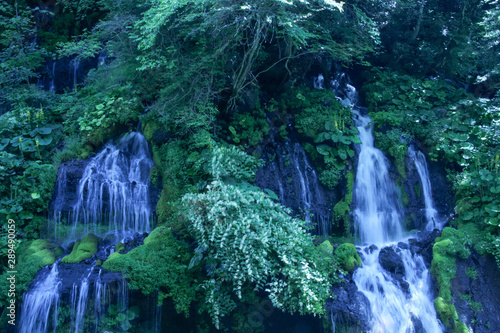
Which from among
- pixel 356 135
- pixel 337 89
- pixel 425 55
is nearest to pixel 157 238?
pixel 356 135

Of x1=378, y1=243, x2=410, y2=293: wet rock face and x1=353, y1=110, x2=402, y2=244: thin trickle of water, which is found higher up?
x1=353, y1=110, x2=402, y2=244: thin trickle of water

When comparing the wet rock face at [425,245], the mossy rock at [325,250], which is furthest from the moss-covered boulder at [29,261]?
the wet rock face at [425,245]

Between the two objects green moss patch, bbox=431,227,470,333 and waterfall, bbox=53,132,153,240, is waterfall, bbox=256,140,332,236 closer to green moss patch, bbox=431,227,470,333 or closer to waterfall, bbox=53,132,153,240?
green moss patch, bbox=431,227,470,333

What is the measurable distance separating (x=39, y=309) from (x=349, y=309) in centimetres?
571

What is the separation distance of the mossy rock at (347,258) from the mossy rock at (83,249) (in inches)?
204

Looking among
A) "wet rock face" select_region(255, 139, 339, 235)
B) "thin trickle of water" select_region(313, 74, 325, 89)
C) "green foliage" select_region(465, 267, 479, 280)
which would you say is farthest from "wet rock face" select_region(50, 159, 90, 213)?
"green foliage" select_region(465, 267, 479, 280)

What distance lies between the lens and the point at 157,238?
6840mm

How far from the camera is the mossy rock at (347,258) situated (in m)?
7.42

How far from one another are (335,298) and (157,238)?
3.76 metres

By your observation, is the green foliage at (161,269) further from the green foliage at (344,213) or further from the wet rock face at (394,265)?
the wet rock face at (394,265)

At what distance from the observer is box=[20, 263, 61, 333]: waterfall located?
5926 mm

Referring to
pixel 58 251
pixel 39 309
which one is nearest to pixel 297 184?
pixel 58 251

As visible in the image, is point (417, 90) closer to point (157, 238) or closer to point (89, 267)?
point (157, 238)

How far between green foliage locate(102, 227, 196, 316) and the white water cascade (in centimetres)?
362
